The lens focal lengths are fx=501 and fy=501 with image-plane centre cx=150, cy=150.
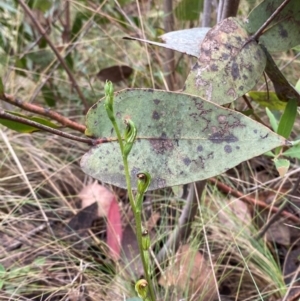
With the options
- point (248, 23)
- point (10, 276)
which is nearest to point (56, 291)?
point (10, 276)

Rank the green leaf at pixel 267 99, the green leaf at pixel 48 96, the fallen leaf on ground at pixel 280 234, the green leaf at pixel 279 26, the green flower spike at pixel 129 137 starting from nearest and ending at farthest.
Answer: the green flower spike at pixel 129 137 → the green leaf at pixel 279 26 → the green leaf at pixel 267 99 → the fallen leaf on ground at pixel 280 234 → the green leaf at pixel 48 96

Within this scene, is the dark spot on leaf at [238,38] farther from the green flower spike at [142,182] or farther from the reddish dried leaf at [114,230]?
the reddish dried leaf at [114,230]

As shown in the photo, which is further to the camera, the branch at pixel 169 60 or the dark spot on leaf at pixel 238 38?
the branch at pixel 169 60

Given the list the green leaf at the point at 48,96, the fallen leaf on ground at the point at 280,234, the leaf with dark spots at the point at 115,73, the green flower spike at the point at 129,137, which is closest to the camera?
the green flower spike at the point at 129,137

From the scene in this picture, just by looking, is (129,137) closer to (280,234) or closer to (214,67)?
(214,67)

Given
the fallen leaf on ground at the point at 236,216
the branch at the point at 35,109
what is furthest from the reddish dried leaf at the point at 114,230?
the branch at the point at 35,109

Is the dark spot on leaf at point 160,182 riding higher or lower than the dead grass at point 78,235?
higher

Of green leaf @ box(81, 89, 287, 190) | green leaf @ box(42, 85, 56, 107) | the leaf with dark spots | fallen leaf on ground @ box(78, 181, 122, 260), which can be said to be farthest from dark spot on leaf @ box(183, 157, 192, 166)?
green leaf @ box(42, 85, 56, 107)
